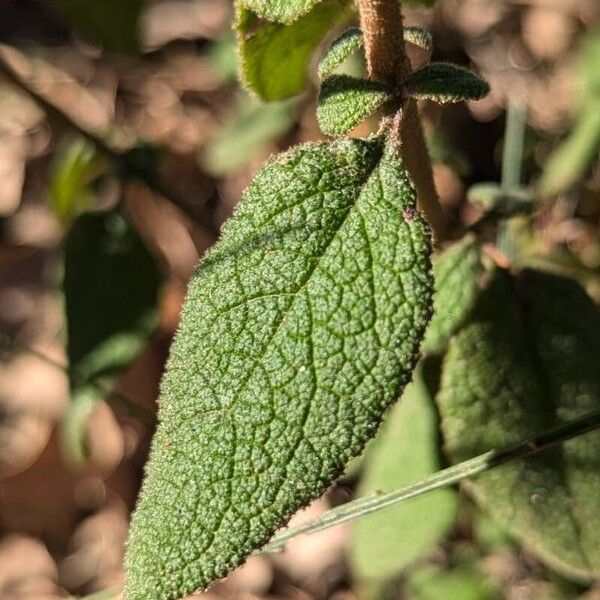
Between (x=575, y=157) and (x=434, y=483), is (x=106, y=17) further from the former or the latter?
(x=434, y=483)

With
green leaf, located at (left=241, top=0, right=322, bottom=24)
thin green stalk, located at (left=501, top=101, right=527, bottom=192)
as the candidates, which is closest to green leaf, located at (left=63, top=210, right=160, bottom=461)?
thin green stalk, located at (left=501, top=101, right=527, bottom=192)

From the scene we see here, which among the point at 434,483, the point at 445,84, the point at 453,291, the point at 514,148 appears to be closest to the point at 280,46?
the point at 445,84

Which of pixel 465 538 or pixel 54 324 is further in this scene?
pixel 54 324

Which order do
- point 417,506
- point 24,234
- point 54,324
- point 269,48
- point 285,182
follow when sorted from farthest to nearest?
point 24,234 < point 54,324 < point 417,506 < point 269,48 < point 285,182

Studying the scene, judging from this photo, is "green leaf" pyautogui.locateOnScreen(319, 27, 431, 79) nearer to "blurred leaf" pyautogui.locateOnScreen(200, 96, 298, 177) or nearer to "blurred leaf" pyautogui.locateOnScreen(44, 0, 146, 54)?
"blurred leaf" pyautogui.locateOnScreen(200, 96, 298, 177)

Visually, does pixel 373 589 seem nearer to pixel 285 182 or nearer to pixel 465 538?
pixel 465 538

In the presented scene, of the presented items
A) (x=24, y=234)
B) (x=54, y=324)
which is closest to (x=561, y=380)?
(x=54, y=324)
